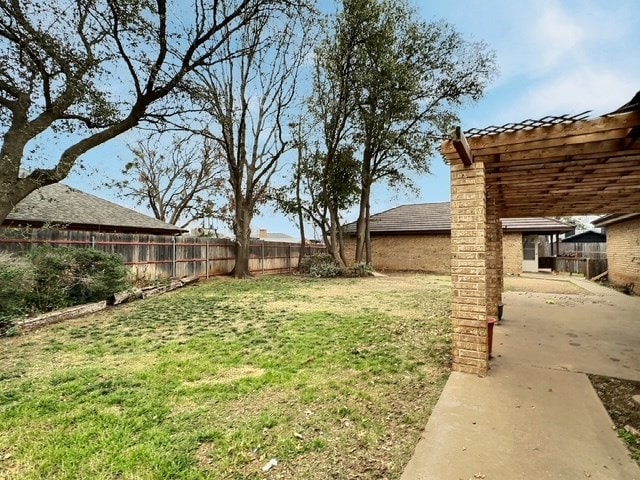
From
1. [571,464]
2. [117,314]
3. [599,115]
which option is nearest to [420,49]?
[599,115]

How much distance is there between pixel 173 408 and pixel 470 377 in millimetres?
2884

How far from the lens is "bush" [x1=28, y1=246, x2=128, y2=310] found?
6.84 m

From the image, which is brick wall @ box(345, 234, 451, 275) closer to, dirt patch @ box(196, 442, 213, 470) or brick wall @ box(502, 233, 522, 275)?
brick wall @ box(502, 233, 522, 275)

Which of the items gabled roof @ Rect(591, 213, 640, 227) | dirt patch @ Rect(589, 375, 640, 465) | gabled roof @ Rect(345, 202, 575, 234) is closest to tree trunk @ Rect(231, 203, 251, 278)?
gabled roof @ Rect(345, 202, 575, 234)

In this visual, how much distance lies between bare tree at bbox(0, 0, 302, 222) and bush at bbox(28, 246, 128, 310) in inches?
52.8

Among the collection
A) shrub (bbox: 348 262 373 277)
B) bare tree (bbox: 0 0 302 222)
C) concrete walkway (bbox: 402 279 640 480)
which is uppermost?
bare tree (bbox: 0 0 302 222)

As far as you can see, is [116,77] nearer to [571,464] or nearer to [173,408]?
[173,408]

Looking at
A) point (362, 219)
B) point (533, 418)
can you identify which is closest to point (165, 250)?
point (362, 219)

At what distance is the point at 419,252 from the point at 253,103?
39.6 ft

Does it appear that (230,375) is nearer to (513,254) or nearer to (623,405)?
(623,405)

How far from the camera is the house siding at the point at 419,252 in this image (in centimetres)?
1780

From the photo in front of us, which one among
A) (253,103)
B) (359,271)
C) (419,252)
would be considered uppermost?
(253,103)

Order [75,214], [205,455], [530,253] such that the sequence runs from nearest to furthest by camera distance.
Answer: [205,455]
[75,214]
[530,253]

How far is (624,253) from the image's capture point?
38.8ft
